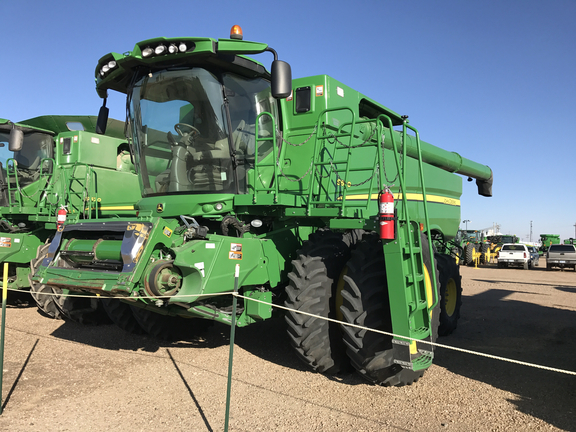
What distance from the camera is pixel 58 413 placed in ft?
12.9

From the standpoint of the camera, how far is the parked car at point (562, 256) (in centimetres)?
2461

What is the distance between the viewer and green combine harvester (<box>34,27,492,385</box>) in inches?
172

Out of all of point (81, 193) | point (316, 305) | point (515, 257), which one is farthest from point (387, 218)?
point (515, 257)

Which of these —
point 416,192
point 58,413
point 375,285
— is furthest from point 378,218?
point 58,413

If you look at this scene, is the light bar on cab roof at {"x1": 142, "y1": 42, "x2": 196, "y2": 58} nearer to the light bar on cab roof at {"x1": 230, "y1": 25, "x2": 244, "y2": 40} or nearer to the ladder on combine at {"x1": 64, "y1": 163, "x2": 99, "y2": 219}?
the light bar on cab roof at {"x1": 230, "y1": 25, "x2": 244, "y2": 40}

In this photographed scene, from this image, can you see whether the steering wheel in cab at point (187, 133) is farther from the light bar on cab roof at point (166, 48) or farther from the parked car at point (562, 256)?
the parked car at point (562, 256)

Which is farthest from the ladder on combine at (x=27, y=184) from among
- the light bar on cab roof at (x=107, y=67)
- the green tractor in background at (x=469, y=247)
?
the green tractor in background at (x=469, y=247)

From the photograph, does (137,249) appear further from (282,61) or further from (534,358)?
(534,358)

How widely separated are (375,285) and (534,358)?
276 centimetres

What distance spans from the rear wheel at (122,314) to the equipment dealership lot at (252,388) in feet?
0.52

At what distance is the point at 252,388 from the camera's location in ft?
14.9

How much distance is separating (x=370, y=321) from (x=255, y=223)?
5.54ft

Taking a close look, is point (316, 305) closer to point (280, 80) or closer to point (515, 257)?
point (280, 80)

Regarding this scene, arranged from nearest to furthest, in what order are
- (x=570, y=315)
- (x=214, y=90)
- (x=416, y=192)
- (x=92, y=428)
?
(x=92, y=428)
(x=214, y=90)
(x=416, y=192)
(x=570, y=315)
